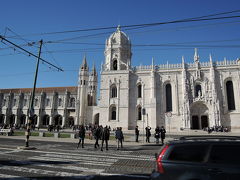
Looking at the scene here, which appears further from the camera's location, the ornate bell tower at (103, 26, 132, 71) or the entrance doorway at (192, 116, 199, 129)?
the ornate bell tower at (103, 26, 132, 71)

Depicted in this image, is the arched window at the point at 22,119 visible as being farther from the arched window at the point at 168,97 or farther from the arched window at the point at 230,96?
the arched window at the point at 230,96

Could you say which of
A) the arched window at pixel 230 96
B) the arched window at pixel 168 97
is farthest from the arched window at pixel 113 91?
the arched window at pixel 230 96

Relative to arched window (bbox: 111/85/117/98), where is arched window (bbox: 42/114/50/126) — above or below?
below

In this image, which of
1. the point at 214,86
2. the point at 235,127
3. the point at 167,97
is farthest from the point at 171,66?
the point at 235,127

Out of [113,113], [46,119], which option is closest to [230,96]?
[113,113]

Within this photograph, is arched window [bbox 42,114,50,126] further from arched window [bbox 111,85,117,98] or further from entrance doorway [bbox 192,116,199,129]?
entrance doorway [bbox 192,116,199,129]

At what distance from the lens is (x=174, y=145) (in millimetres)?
3959

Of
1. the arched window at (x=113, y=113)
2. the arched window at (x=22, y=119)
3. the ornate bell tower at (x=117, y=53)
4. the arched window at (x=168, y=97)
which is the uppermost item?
the ornate bell tower at (x=117, y=53)

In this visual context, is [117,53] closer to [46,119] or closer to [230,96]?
[230,96]

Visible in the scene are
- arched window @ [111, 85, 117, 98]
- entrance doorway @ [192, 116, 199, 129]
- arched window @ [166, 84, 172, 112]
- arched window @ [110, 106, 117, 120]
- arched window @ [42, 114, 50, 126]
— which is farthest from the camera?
arched window @ [42, 114, 50, 126]

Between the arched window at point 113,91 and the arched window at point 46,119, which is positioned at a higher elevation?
the arched window at point 113,91

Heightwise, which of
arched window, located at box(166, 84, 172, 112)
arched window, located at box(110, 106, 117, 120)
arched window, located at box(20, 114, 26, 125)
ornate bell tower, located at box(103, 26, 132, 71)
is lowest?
arched window, located at box(20, 114, 26, 125)

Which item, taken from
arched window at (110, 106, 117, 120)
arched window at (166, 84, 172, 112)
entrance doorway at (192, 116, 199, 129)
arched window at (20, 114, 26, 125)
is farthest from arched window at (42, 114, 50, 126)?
entrance doorway at (192, 116, 199, 129)

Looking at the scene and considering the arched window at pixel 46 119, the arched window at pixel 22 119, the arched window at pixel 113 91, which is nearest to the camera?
the arched window at pixel 113 91
